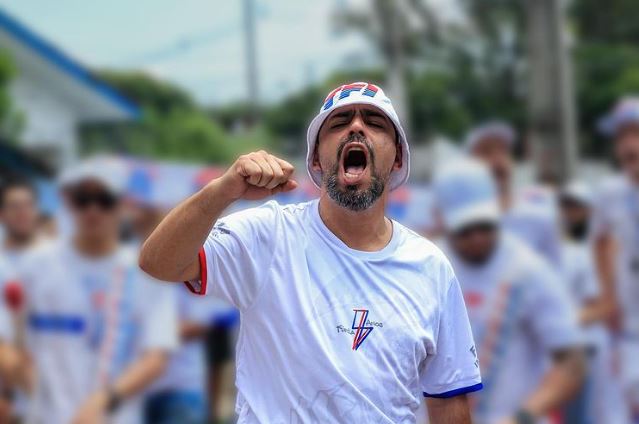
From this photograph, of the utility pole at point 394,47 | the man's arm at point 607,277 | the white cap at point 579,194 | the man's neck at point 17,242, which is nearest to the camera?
the man's arm at point 607,277

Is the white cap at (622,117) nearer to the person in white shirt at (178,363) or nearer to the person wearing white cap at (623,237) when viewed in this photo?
the person wearing white cap at (623,237)

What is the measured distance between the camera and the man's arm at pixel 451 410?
359 centimetres

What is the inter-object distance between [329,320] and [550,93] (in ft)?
27.7

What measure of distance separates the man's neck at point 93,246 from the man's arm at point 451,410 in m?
3.28

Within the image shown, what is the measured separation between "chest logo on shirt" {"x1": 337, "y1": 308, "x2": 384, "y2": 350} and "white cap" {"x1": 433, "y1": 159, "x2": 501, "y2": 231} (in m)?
3.37

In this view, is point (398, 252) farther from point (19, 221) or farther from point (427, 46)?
point (427, 46)

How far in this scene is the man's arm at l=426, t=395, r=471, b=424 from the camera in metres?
3.59

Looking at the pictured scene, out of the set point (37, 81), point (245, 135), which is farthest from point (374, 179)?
point (245, 135)

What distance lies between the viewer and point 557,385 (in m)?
6.79

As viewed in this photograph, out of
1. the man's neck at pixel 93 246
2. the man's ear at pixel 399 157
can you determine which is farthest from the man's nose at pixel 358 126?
the man's neck at pixel 93 246

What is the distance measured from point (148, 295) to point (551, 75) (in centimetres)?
588

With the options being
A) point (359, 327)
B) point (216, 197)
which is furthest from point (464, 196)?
point (216, 197)

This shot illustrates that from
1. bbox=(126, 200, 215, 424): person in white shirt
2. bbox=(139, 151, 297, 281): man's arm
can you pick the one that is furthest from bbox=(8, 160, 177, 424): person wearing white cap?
bbox=(139, 151, 297, 281): man's arm

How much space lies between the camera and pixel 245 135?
3044 centimetres
